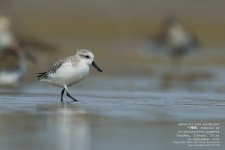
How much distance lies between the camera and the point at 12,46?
1778 cm

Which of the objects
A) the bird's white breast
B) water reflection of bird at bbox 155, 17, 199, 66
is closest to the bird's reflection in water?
the bird's white breast

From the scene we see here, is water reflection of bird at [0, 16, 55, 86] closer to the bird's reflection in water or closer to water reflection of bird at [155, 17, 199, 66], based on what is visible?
water reflection of bird at [155, 17, 199, 66]

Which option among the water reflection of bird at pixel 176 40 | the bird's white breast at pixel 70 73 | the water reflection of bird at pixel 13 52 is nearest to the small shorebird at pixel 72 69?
the bird's white breast at pixel 70 73

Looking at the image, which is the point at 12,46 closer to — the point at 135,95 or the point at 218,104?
the point at 135,95

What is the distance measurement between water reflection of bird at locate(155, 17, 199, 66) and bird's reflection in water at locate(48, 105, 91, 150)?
11354 mm

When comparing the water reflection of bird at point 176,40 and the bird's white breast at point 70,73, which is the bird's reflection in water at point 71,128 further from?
the water reflection of bird at point 176,40

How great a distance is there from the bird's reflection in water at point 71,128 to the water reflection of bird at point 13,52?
183 inches

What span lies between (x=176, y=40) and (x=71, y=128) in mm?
14086

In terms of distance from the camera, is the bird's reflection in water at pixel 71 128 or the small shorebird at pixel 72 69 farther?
the small shorebird at pixel 72 69

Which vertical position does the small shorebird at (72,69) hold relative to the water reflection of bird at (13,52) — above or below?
below

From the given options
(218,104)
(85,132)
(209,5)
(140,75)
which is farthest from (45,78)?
(209,5)

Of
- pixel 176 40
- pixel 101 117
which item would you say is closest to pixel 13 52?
pixel 176 40

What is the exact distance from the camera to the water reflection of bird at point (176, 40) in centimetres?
2164

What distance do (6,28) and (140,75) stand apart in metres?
5.12
